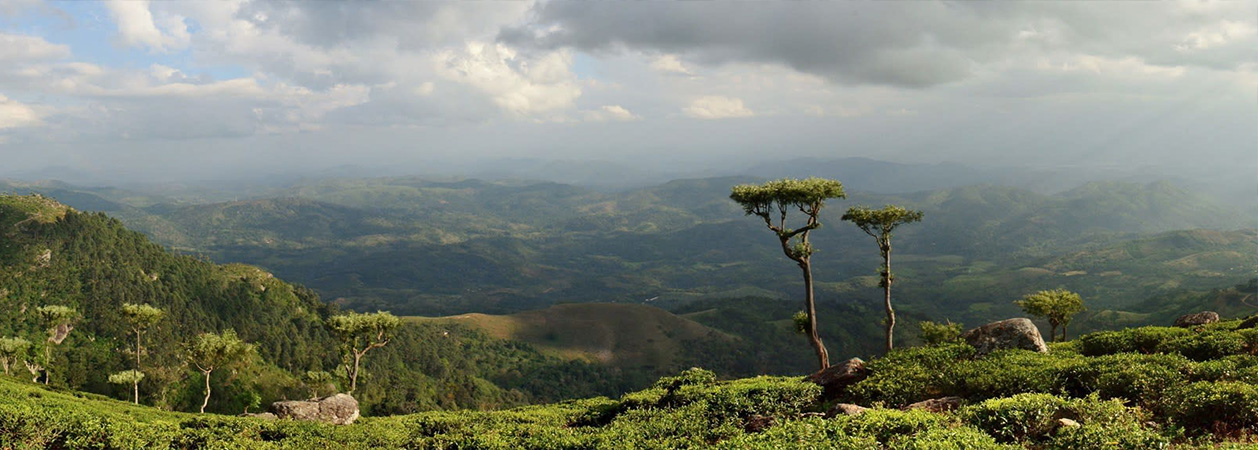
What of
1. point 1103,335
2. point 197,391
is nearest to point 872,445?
point 1103,335

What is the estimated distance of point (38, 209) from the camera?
18475cm

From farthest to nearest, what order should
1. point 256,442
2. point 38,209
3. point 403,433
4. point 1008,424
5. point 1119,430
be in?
point 38,209, point 403,433, point 256,442, point 1008,424, point 1119,430

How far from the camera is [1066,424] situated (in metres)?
16.3

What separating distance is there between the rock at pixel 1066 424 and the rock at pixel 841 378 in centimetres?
1069

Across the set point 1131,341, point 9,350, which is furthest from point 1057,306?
point 9,350

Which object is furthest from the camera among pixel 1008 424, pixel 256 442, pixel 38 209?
pixel 38 209

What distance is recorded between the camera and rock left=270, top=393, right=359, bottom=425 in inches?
1768

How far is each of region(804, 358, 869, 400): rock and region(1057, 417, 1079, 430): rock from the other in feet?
35.1

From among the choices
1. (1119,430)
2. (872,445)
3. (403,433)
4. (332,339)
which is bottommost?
(332,339)

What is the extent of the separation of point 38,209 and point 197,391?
116689 mm

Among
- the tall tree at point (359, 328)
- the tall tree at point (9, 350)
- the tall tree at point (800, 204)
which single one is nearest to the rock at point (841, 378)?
the tall tree at point (800, 204)

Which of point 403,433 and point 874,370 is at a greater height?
point 874,370

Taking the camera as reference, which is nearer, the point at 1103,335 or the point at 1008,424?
the point at 1008,424

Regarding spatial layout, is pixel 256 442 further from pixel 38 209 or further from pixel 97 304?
pixel 38 209
